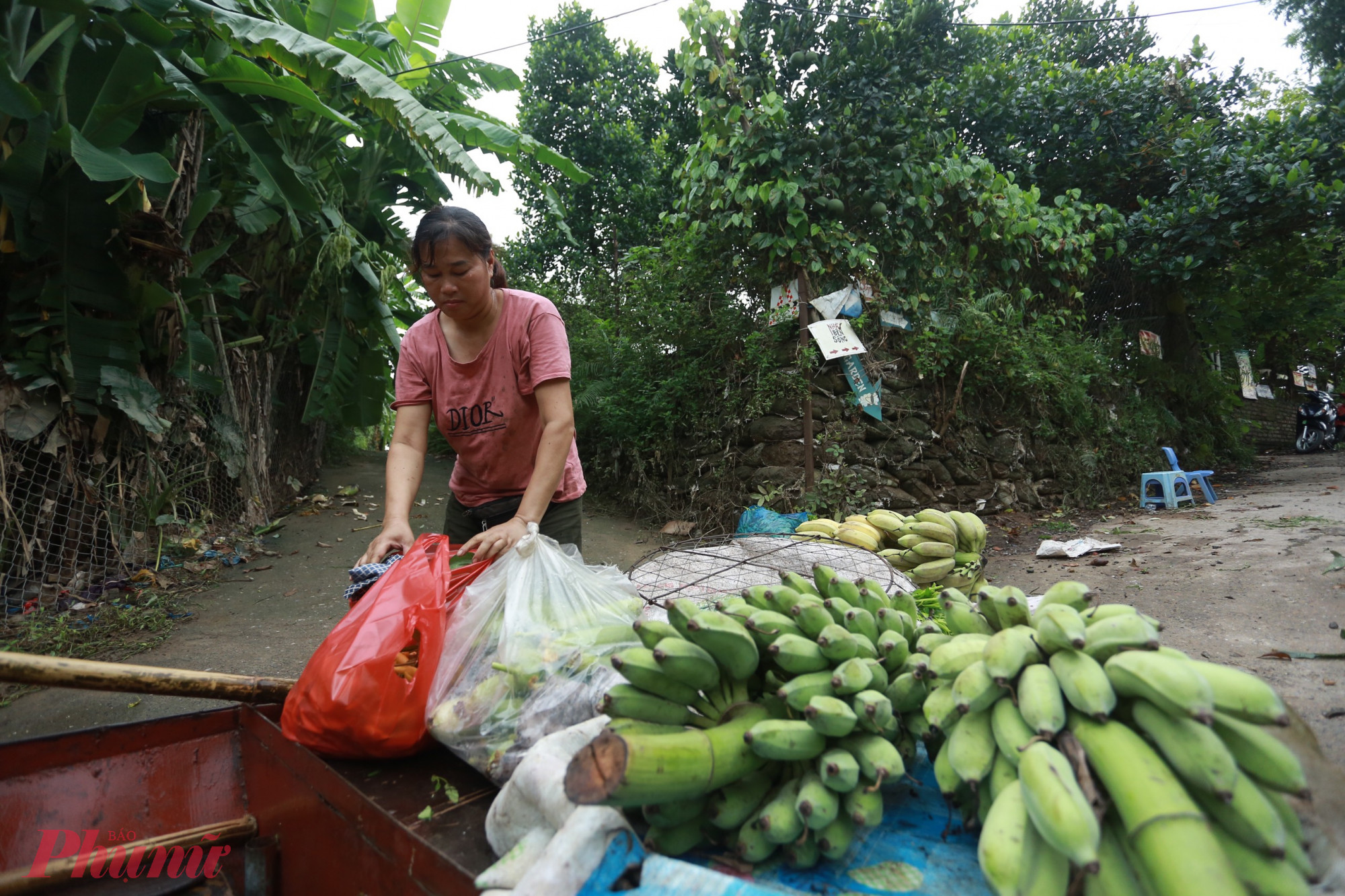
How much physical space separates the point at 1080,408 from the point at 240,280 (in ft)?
28.5

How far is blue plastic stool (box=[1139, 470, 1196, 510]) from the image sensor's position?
7785 millimetres

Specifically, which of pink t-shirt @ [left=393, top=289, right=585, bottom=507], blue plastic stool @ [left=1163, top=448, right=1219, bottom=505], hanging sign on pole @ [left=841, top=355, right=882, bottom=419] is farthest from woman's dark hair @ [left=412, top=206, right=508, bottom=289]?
blue plastic stool @ [left=1163, top=448, right=1219, bottom=505]

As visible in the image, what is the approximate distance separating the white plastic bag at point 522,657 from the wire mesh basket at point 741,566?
656 mm

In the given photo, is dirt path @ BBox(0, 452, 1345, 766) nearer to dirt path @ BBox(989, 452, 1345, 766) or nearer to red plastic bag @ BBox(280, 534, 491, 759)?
dirt path @ BBox(989, 452, 1345, 766)

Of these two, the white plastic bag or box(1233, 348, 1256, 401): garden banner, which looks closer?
the white plastic bag

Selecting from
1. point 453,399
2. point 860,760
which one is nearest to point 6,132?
point 453,399

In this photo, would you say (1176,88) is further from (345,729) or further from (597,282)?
(345,729)

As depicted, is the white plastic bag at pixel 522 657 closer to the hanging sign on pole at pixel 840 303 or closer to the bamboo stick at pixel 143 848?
the bamboo stick at pixel 143 848

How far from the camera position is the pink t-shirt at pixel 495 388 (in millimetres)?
2244

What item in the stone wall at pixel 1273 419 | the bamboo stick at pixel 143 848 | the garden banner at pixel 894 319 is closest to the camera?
the bamboo stick at pixel 143 848

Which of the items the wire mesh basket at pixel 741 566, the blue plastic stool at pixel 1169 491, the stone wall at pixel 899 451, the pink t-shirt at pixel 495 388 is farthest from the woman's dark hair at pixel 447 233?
the blue plastic stool at pixel 1169 491

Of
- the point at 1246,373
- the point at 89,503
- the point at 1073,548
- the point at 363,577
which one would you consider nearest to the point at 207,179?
the point at 89,503

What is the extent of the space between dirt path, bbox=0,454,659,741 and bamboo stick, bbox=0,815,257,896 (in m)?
1.25

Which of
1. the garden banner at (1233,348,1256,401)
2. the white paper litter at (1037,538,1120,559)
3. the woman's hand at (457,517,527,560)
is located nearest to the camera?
the woman's hand at (457,517,527,560)
